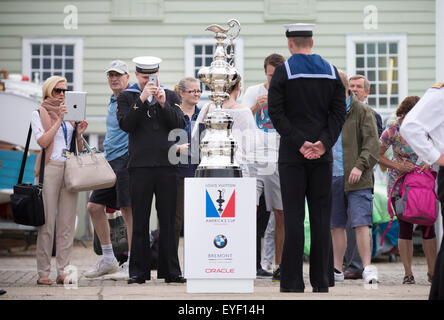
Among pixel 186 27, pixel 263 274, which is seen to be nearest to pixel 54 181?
pixel 263 274

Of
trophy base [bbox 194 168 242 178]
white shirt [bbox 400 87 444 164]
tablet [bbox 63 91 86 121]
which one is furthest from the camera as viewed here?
tablet [bbox 63 91 86 121]

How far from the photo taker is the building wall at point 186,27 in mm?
15625

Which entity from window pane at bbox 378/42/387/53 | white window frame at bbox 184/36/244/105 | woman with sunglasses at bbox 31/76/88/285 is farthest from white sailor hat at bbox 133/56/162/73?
window pane at bbox 378/42/387/53

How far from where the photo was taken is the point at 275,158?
789cm

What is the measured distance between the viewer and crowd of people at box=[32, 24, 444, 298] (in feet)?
19.4

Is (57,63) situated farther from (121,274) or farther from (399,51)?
(121,274)

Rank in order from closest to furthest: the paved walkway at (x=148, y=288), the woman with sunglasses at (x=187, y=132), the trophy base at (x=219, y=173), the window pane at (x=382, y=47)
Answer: the paved walkway at (x=148, y=288), the trophy base at (x=219, y=173), the woman with sunglasses at (x=187, y=132), the window pane at (x=382, y=47)

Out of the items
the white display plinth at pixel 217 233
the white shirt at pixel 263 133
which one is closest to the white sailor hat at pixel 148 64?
the white shirt at pixel 263 133

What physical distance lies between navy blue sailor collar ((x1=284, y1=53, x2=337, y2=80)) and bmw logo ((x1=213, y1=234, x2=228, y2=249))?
1261mm

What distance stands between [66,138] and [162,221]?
127 centimetres

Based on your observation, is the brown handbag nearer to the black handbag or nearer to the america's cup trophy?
the black handbag

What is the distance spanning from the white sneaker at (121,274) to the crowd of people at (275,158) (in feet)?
0.06

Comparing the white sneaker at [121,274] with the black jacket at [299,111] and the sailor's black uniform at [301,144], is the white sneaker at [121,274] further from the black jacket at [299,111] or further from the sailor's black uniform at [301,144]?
the black jacket at [299,111]
